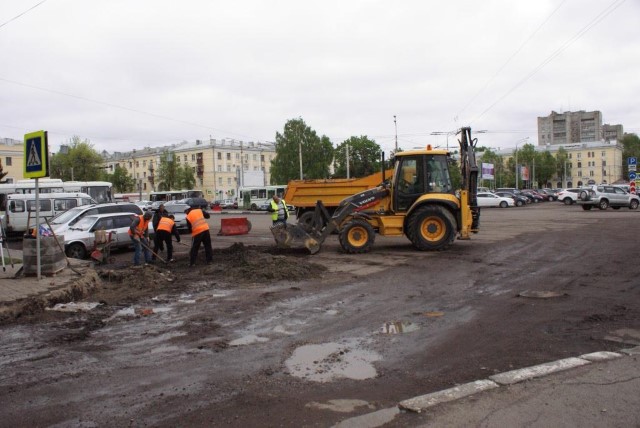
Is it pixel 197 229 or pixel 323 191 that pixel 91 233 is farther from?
pixel 323 191

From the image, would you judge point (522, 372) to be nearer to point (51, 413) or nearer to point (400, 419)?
point (400, 419)

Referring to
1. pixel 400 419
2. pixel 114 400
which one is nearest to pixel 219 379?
pixel 114 400

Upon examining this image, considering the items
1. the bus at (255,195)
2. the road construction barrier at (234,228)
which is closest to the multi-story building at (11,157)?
the bus at (255,195)

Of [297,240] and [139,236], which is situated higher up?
[139,236]

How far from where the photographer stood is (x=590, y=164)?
130 m

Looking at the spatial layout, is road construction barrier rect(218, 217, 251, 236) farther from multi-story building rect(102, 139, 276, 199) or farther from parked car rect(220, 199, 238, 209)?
multi-story building rect(102, 139, 276, 199)

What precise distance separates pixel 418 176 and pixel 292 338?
9.52 m

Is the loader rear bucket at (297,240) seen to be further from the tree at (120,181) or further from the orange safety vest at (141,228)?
the tree at (120,181)

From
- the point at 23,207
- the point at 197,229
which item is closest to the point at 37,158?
the point at 197,229

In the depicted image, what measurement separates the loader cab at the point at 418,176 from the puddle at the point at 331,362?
371 inches

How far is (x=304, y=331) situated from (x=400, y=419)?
2.87 meters

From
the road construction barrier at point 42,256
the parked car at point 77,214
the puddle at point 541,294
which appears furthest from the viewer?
the parked car at point 77,214

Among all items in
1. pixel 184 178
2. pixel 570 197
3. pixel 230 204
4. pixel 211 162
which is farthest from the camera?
pixel 211 162

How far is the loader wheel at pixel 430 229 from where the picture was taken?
14.5m
